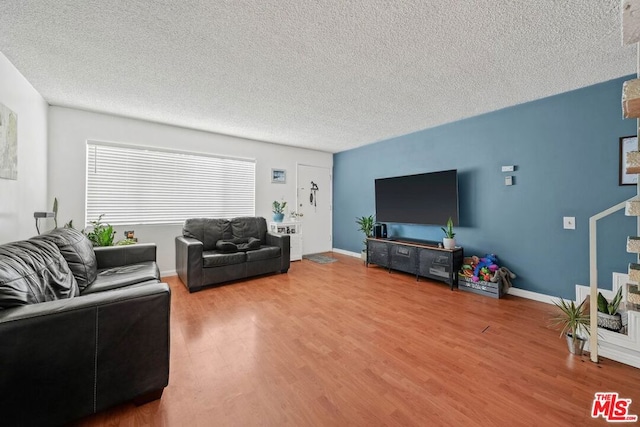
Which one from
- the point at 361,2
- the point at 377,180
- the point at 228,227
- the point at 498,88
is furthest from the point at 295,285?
the point at 498,88

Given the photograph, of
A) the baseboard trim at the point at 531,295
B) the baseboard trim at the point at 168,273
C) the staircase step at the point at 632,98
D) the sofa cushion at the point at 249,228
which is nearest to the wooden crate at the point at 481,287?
the baseboard trim at the point at 531,295

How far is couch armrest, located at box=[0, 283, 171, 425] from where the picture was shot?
3.55 ft

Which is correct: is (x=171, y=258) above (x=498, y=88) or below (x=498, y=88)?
below

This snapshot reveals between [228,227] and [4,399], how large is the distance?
313cm

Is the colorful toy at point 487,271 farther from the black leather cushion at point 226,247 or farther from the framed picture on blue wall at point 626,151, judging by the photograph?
the black leather cushion at point 226,247

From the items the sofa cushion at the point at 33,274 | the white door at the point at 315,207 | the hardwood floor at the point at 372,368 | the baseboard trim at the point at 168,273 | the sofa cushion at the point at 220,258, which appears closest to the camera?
the sofa cushion at the point at 33,274

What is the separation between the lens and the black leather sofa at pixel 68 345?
1087 mm

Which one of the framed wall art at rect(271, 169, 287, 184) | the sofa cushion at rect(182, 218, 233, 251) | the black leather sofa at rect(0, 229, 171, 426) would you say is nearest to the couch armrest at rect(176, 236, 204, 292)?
the sofa cushion at rect(182, 218, 233, 251)

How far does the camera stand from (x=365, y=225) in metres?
4.98

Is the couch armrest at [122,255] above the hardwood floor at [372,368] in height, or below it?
above

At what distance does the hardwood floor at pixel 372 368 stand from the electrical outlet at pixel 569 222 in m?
0.94

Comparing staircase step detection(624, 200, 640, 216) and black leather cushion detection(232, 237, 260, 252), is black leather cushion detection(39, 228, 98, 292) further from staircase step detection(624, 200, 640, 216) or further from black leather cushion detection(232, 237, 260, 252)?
staircase step detection(624, 200, 640, 216)

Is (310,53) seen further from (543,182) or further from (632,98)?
(543,182)

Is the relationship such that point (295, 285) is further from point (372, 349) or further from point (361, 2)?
point (361, 2)
